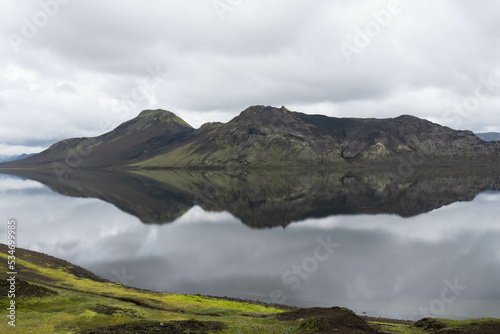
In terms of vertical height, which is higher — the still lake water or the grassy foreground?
the still lake water

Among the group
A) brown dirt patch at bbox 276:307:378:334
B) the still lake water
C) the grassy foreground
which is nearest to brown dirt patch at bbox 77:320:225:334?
the grassy foreground

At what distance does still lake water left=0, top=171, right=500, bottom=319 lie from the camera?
43906 millimetres

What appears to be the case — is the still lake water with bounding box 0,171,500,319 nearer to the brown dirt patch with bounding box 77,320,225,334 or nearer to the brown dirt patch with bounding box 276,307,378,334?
the brown dirt patch with bounding box 276,307,378,334

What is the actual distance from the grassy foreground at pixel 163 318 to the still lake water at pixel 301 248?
12.1 m

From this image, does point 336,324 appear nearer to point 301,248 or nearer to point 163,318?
point 163,318

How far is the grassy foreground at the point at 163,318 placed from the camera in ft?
72.1

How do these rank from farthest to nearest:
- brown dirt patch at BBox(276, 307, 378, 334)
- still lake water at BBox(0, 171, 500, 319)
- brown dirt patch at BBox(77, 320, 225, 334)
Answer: still lake water at BBox(0, 171, 500, 319) < brown dirt patch at BBox(276, 307, 378, 334) < brown dirt patch at BBox(77, 320, 225, 334)

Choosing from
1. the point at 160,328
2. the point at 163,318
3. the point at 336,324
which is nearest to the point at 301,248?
the point at 163,318

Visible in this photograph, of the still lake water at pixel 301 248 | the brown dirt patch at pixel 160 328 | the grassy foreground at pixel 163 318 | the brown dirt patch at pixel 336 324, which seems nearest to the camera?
the brown dirt patch at pixel 160 328

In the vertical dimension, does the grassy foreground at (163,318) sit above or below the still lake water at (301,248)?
below

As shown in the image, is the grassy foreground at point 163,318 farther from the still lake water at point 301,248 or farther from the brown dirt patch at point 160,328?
the still lake water at point 301,248

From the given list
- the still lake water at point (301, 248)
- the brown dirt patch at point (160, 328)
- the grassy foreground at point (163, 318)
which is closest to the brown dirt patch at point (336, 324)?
the grassy foreground at point (163, 318)

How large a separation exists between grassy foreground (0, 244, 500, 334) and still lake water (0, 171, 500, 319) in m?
12.1

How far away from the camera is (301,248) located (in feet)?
213
